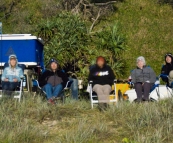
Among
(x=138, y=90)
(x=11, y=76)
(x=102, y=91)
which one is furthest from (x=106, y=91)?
(x=11, y=76)

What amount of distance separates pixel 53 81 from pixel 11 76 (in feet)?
2.61

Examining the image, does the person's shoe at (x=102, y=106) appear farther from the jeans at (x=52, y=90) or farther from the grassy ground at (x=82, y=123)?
the jeans at (x=52, y=90)

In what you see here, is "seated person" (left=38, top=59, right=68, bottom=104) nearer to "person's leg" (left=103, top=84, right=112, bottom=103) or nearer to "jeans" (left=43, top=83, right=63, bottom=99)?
"jeans" (left=43, top=83, right=63, bottom=99)

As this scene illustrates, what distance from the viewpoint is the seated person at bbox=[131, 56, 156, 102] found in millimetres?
7578

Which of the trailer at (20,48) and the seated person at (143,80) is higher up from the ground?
the trailer at (20,48)

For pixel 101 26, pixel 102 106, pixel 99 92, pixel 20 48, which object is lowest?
pixel 102 106

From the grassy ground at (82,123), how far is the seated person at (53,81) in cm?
94

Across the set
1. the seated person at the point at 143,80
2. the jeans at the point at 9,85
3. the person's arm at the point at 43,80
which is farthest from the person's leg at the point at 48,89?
the seated person at the point at 143,80

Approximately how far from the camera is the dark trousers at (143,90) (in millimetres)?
7539

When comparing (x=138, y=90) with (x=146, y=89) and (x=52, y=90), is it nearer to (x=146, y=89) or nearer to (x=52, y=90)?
(x=146, y=89)

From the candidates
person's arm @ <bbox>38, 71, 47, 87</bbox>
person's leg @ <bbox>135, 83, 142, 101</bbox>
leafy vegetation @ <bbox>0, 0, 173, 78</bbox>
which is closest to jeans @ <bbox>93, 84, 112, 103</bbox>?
person's leg @ <bbox>135, 83, 142, 101</bbox>

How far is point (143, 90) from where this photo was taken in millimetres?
Result: 7680

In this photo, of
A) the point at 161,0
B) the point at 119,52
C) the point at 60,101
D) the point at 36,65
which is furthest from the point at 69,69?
the point at 161,0

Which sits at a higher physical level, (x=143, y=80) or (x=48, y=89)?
(x=143, y=80)
